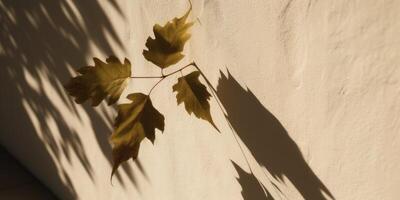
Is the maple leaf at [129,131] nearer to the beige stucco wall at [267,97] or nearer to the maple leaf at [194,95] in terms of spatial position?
the maple leaf at [194,95]

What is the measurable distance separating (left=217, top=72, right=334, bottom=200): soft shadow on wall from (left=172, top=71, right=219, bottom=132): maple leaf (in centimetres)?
18

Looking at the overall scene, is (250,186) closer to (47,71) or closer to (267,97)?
(267,97)

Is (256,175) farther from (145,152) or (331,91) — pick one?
(145,152)

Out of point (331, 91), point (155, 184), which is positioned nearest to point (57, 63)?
point (155, 184)

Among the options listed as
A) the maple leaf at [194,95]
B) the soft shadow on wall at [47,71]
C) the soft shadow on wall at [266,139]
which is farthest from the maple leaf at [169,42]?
the soft shadow on wall at [47,71]

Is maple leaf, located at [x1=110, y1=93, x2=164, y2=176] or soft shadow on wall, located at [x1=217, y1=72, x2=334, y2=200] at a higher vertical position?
maple leaf, located at [x1=110, y1=93, x2=164, y2=176]

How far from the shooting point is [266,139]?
187 centimetres

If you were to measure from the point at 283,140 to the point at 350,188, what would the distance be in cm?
31

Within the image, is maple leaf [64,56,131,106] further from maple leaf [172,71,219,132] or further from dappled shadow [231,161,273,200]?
dappled shadow [231,161,273,200]

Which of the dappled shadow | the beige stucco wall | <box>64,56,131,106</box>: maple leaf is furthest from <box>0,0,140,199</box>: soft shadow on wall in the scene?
the dappled shadow

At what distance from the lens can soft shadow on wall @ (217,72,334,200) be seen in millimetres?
1751

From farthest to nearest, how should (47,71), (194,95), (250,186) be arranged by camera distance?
(47,71) → (250,186) → (194,95)

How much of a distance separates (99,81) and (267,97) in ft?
2.13

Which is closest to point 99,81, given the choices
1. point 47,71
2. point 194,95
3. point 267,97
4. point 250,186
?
point 194,95
